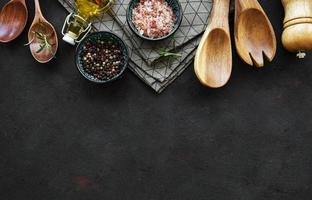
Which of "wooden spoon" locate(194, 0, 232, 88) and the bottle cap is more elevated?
the bottle cap

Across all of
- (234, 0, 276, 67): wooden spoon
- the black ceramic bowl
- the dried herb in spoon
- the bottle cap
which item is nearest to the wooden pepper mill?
(234, 0, 276, 67): wooden spoon

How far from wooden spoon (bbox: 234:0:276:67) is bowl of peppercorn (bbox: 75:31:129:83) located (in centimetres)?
48

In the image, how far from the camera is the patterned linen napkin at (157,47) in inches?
90.4

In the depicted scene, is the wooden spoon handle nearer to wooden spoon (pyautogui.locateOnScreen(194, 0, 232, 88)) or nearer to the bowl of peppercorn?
wooden spoon (pyautogui.locateOnScreen(194, 0, 232, 88))

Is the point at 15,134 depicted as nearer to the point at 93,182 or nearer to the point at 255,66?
the point at 93,182

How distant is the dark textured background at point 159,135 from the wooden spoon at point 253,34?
0.09 metres

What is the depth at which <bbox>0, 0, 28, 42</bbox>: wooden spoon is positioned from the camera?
2.34 metres

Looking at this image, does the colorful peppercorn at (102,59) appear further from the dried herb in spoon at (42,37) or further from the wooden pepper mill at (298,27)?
the wooden pepper mill at (298,27)

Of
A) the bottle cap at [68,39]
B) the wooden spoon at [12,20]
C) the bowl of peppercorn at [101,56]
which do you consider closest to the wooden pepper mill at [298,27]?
the bowl of peppercorn at [101,56]

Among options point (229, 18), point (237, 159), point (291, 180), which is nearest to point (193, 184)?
point (237, 159)

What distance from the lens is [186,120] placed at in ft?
7.61

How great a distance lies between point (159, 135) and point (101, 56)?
41 centimetres

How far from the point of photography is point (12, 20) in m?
2.36

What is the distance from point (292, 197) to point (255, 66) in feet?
1.86
